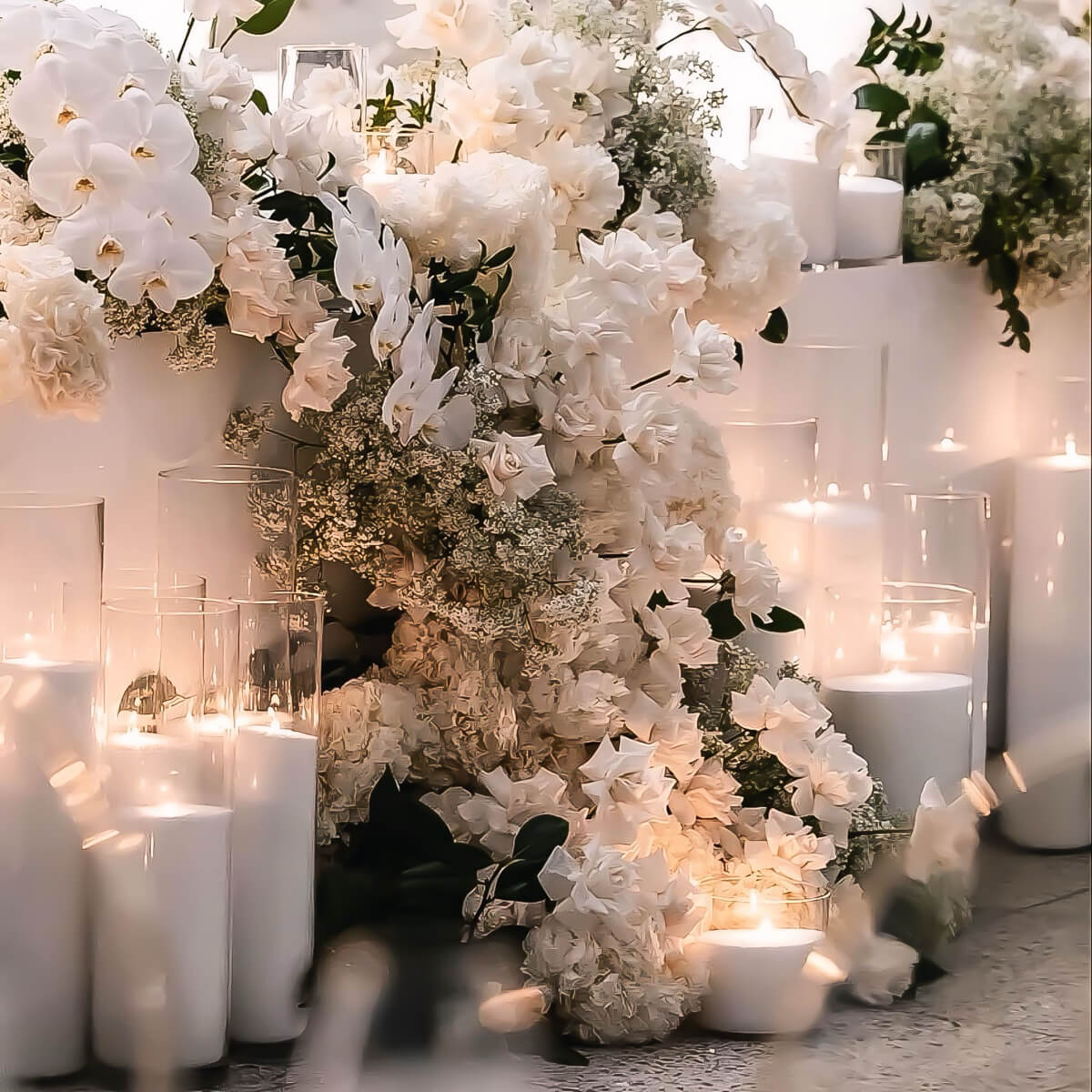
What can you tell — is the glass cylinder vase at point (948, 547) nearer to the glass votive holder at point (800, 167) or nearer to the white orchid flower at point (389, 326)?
the glass votive holder at point (800, 167)

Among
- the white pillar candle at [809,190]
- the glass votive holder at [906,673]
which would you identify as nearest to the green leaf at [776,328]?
the white pillar candle at [809,190]

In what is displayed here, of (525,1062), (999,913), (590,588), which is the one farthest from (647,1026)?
(999,913)

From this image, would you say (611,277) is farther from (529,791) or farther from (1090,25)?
(1090,25)

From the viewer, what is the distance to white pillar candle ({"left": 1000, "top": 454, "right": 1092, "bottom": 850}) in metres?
1.25

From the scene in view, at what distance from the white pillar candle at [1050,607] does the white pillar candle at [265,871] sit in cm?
67

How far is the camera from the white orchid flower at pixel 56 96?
0.64 m

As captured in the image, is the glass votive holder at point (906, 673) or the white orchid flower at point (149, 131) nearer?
the white orchid flower at point (149, 131)

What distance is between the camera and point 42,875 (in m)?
0.68

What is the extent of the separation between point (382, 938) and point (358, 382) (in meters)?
0.27

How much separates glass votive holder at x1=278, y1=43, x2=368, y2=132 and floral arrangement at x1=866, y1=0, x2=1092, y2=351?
499 mm

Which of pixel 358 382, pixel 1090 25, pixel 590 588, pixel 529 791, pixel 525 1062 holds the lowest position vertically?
pixel 525 1062

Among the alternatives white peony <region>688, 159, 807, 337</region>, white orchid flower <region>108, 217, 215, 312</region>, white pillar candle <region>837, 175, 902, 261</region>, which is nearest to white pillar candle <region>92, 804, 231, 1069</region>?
white orchid flower <region>108, 217, 215, 312</region>

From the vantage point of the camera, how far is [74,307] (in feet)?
2.12

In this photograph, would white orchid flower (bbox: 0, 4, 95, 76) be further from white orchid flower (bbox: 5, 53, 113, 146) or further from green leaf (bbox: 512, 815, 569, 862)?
green leaf (bbox: 512, 815, 569, 862)
